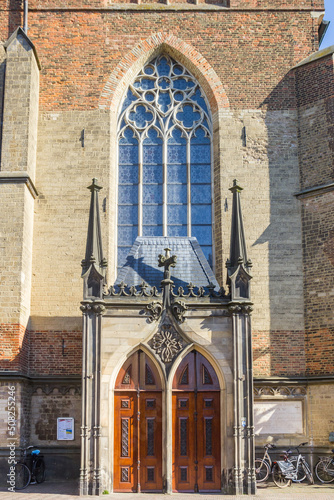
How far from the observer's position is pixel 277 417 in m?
15.8

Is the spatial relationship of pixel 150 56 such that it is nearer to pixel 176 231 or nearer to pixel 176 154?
pixel 176 154

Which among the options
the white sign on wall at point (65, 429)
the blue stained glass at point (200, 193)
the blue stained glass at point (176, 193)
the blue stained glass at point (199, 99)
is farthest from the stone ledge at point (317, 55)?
the white sign on wall at point (65, 429)

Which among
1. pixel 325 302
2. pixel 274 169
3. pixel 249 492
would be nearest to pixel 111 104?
pixel 274 169

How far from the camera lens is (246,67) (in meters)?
17.9

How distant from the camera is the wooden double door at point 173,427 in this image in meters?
13.5

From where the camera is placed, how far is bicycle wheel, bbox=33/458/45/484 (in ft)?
49.0

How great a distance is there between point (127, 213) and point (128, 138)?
214 cm

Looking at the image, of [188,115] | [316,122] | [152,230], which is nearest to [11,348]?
[152,230]

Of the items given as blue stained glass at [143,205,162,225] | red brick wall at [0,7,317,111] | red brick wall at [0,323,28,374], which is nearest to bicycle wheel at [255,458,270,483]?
red brick wall at [0,323,28,374]

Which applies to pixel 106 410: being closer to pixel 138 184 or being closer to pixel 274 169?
pixel 138 184

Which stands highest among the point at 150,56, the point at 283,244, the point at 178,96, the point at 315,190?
the point at 150,56

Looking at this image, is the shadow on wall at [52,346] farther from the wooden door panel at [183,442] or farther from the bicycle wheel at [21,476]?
the wooden door panel at [183,442]

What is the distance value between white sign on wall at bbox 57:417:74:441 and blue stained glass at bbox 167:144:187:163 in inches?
285

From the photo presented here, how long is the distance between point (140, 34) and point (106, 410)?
33.7 feet
